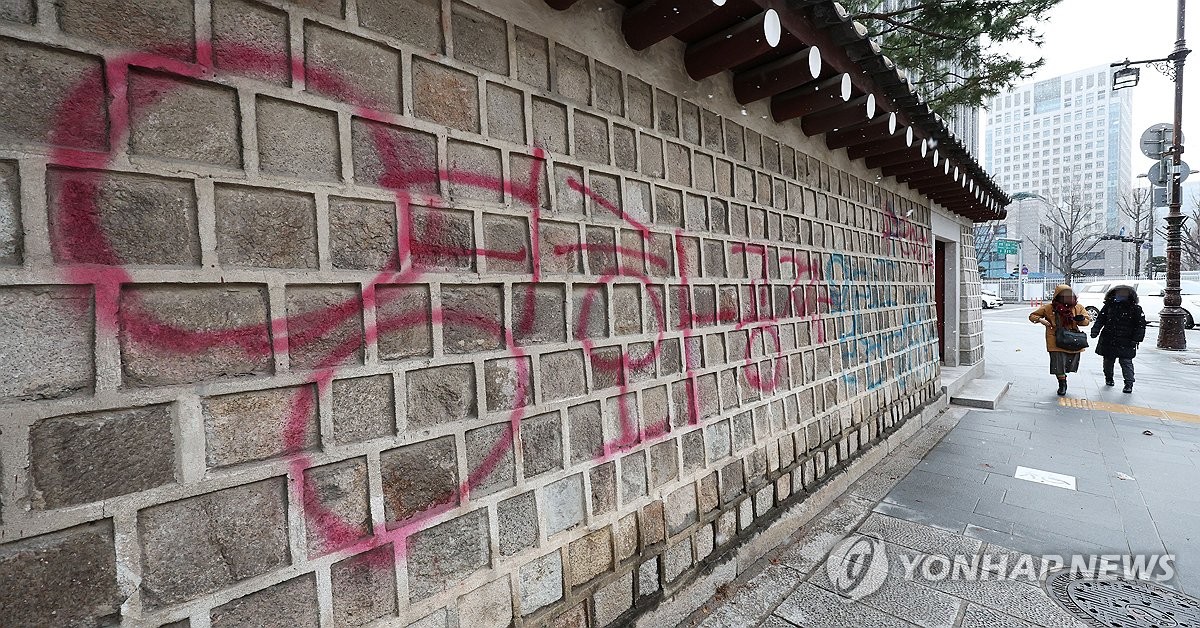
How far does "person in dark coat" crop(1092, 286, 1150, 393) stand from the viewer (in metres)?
7.30

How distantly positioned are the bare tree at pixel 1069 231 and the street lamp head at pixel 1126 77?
29.7 m

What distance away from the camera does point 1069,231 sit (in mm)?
35750

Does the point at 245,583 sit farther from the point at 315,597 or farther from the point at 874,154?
the point at 874,154

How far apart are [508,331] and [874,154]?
424cm

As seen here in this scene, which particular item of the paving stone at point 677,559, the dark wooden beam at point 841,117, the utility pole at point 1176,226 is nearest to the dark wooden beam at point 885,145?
the dark wooden beam at point 841,117

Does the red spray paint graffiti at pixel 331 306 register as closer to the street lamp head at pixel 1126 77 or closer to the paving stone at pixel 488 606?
the paving stone at pixel 488 606

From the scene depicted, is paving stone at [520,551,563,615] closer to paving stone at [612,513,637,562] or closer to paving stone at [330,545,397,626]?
paving stone at [612,513,637,562]

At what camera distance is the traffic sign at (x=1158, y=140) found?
10.6m

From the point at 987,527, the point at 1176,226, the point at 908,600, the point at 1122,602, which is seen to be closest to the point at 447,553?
the point at 908,600

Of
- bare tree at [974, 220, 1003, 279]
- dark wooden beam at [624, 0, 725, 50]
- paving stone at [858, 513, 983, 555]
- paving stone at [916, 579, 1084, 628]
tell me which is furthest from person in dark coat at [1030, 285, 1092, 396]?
bare tree at [974, 220, 1003, 279]

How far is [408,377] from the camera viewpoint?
168 cm

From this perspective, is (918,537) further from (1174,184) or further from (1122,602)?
(1174,184)

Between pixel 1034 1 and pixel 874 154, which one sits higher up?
pixel 1034 1

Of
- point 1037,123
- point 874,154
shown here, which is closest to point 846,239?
point 874,154
